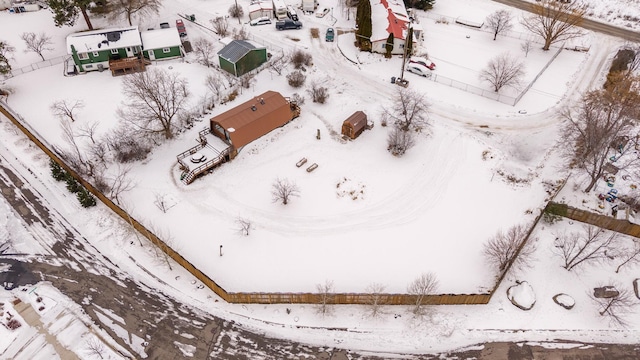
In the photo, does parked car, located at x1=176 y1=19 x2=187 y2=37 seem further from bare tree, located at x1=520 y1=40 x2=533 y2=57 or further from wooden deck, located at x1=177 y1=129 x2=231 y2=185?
bare tree, located at x1=520 y1=40 x2=533 y2=57

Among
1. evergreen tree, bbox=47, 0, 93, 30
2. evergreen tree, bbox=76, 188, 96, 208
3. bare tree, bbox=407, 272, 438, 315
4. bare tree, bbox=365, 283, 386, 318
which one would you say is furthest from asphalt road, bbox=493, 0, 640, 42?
evergreen tree, bbox=47, 0, 93, 30

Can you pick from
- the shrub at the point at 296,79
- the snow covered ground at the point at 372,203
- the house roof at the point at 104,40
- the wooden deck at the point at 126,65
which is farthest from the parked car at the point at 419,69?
the house roof at the point at 104,40

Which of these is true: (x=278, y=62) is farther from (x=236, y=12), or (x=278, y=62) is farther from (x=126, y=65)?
(x=126, y=65)

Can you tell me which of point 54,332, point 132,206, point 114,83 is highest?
point 114,83

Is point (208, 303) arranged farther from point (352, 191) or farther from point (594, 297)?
point (594, 297)

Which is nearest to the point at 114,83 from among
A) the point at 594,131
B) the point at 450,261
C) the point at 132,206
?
the point at 132,206

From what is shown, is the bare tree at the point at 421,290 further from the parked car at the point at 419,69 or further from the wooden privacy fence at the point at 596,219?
the parked car at the point at 419,69

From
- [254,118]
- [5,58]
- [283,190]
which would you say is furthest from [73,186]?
[5,58]
